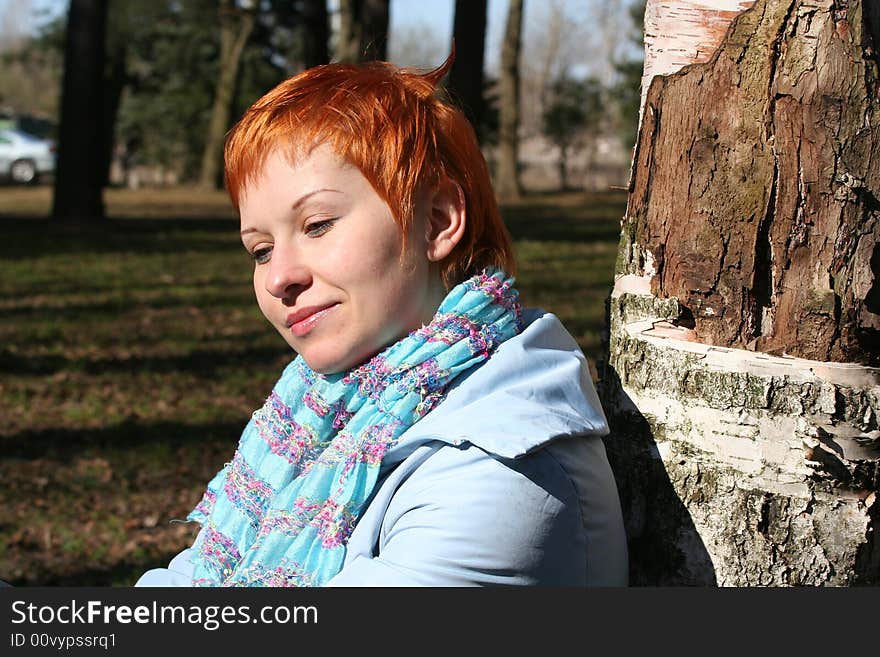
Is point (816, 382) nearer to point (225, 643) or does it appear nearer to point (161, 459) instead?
point (225, 643)

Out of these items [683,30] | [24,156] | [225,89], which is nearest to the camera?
[683,30]

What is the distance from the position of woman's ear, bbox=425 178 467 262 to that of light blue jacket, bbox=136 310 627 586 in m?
0.23

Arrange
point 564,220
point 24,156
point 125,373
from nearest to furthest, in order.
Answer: point 125,373 → point 564,220 → point 24,156

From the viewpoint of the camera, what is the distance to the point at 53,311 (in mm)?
9609

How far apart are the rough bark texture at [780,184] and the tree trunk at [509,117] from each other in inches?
909

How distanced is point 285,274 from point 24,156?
3284 cm

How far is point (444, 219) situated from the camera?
207cm

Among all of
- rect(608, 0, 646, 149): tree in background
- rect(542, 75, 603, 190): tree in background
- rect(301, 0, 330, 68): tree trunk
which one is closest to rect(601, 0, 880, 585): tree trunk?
rect(301, 0, 330, 68): tree trunk

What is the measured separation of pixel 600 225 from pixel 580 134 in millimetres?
17725

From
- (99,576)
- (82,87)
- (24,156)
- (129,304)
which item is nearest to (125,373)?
(129,304)

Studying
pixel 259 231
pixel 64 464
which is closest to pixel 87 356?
pixel 64 464

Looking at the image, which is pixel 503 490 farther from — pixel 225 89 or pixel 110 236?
pixel 225 89

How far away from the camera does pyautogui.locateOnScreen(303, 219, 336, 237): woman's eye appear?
1986 mm

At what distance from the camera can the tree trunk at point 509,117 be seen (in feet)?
82.7
